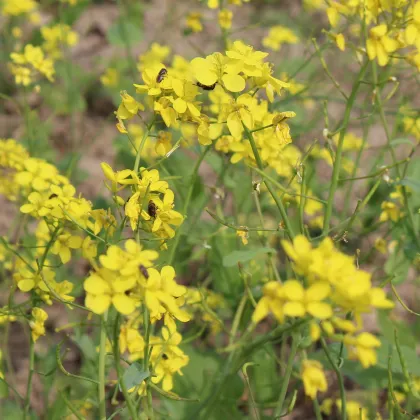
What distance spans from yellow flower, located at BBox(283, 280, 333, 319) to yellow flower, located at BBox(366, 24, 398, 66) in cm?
62

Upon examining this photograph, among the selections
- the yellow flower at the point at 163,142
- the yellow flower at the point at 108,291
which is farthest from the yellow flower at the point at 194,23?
the yellow flower at the point at 108,291

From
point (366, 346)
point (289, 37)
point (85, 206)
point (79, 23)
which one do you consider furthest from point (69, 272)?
point (79, 23)

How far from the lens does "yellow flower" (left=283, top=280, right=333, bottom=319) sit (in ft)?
3.00

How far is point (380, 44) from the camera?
1.38m

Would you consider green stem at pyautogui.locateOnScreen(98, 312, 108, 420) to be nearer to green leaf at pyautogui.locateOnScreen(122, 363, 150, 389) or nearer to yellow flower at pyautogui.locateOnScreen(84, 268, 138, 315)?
green leaf at pyautogui.locateOnScreen(122, 363, 150, 389)

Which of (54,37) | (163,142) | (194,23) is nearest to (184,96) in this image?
(163,142)

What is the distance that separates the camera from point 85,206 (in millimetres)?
1393

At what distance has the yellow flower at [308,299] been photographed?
0.92m

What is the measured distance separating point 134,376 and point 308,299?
44 cm

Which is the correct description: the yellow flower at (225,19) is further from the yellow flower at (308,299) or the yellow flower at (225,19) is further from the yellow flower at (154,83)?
the yellow flower at (308,299)

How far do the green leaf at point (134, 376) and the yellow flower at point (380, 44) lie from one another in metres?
0.77

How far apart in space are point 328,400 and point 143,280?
1.40 meters

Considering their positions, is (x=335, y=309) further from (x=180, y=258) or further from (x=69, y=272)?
(x=69, y=272)

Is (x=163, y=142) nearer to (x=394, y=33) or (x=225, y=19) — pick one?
(x=394, y=33)
